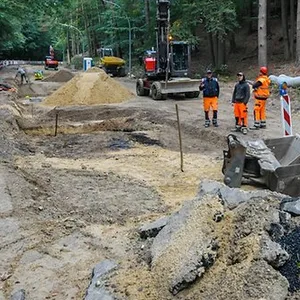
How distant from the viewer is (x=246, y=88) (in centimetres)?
1223

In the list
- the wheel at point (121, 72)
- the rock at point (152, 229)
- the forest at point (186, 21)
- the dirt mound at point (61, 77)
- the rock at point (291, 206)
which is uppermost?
the forest at point (186, 21)

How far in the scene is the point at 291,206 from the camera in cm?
455

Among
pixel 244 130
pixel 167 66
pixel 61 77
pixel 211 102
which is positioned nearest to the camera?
pixel 244 130

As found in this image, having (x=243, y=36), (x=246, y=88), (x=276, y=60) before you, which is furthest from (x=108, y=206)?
(x=243, y=36)

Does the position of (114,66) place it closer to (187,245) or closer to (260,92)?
(260,92)

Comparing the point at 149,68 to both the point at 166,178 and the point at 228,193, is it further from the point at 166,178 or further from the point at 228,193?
the point at 228,193

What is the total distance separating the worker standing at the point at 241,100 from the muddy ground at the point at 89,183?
1.26ft

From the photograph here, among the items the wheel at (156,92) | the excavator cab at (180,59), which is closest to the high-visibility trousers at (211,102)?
the wheel at (156,92)

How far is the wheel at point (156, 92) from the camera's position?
20.6 metres

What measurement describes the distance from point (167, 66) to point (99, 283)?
16637 mm

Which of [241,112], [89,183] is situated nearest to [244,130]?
[241,112]

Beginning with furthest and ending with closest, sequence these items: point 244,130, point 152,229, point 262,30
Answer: point 262,30, point 244,130, point 152,229

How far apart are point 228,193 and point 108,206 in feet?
8.78

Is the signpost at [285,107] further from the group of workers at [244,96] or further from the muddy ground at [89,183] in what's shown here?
the group of workers at [244,96]
